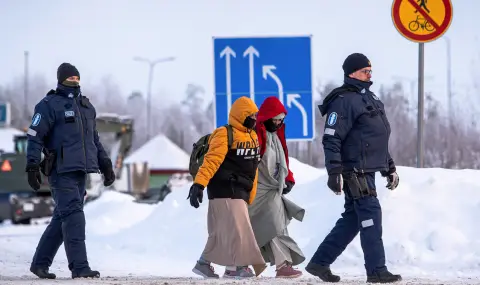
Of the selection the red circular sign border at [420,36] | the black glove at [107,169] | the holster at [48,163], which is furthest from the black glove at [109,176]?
the red circular sign border at [420,36]

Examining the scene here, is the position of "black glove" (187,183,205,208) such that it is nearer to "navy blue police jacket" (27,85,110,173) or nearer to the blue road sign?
"navy blue police jacket" (27,85,110,173)

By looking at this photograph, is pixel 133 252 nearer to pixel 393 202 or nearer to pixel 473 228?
pixel 393 202

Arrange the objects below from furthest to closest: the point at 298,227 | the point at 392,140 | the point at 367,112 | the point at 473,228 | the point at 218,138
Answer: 1. the point at 392,140
2. the point at 298,227
3. the point at 473,228
4. the point at 218,138
5. the point at 367,112

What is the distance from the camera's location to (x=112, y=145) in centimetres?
3981

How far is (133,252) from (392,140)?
132ft

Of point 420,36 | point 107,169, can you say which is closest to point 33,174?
point 107,169

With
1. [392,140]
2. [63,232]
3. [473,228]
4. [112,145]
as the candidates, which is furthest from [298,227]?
[392,140]

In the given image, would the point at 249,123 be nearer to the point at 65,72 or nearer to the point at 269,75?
the point at 65,72

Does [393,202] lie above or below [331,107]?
below

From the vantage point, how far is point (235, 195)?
412 inches

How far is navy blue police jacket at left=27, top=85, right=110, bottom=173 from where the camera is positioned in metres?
10.2

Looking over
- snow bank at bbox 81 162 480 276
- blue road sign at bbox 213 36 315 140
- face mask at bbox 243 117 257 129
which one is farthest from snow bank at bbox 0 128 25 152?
face mask at bbox 243 117 257 129

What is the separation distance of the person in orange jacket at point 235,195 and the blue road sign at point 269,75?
4.50m

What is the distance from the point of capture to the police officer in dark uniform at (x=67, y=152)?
33.7ft
